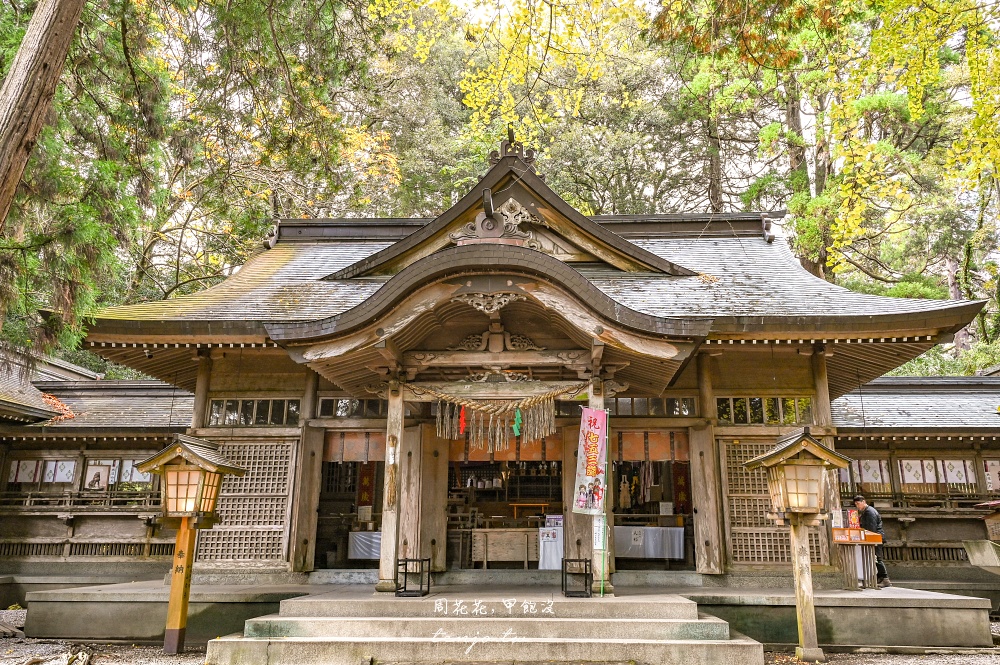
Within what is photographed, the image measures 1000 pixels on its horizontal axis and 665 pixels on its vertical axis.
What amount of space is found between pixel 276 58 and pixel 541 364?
18.4 ft

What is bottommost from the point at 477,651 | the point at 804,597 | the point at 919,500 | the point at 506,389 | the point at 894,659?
the point at 894,659

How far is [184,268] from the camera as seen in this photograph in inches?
860

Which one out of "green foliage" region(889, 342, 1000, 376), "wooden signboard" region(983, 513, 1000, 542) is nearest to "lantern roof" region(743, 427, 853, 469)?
"wooden signboard" region(983, 513, 1000, 542)

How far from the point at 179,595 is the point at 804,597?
23.0 feet

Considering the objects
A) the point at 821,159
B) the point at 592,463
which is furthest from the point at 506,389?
the point at 821,159

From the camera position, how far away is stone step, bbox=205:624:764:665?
6.87 metres

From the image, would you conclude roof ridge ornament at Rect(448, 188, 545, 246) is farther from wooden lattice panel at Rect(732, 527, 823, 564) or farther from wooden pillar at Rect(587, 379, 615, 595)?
wooden lattice panel at Rect(732, 527, 823, 564)

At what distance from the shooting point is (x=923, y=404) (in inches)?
500

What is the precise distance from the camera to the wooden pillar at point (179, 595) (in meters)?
7.77

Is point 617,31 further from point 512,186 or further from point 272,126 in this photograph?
point 272,126

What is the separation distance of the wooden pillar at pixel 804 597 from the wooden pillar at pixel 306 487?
6782 millimetres

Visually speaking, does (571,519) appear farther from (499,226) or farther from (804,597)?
(499,226)

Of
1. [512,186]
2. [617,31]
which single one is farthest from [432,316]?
[617,31]

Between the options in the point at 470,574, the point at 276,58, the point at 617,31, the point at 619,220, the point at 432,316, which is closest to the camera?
the point at 432,316
